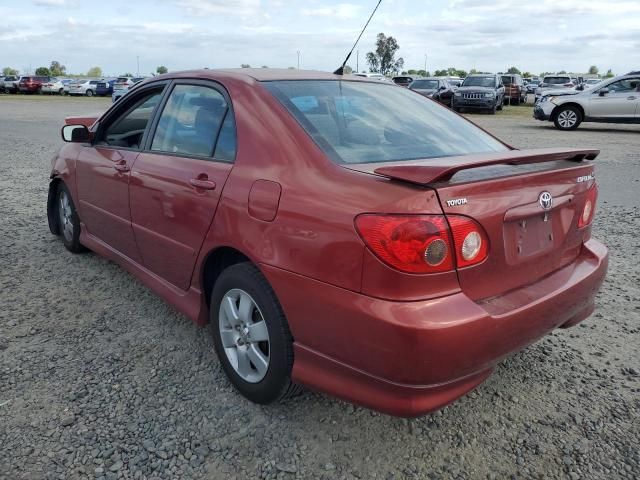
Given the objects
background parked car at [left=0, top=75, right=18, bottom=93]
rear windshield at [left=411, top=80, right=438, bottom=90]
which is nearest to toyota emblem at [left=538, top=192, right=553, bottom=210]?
rear windshield at [left=411, top=80, right=438, bottom=90]

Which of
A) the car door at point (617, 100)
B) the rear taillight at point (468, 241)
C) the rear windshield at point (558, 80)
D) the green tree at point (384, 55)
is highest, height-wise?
the green tree at point (384, 55)

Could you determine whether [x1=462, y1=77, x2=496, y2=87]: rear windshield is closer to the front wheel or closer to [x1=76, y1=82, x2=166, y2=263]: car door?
the front wheel

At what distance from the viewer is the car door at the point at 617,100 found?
623 inches

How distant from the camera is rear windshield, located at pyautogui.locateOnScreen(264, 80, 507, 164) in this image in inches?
100

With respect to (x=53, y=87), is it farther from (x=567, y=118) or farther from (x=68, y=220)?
(x=68, y=220)

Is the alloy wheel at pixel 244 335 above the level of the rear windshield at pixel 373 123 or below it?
below

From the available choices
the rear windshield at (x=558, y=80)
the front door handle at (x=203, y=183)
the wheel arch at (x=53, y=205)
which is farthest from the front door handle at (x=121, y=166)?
the rear windshield at (x=558, y=80)

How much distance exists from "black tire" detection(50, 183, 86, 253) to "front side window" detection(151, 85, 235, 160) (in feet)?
5.44

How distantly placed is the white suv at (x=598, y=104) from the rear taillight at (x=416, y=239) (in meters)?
16.6

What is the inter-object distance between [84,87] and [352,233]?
139ft

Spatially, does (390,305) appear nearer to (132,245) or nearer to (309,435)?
(309,435)

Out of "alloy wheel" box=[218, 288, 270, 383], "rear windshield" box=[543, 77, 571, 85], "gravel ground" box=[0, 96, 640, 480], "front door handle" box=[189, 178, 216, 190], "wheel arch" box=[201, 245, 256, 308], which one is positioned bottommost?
"gravel ground" box=[0, 96, 640, 480]

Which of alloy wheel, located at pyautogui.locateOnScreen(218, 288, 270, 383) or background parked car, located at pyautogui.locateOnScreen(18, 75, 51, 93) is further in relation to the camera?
background parked car, located at pyautogui.locateOnScreen(18, 75, 51, 93)

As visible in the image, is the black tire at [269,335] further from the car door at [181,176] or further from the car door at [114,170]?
the car door at [114,170]
